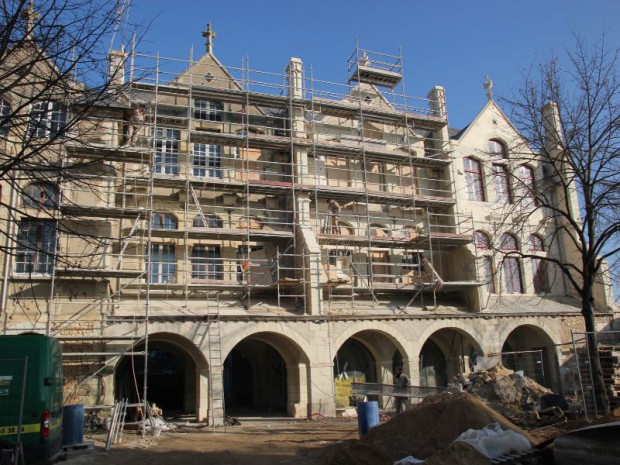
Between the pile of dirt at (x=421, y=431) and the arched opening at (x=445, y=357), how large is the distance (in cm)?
1477

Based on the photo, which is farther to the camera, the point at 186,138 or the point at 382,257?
the point at 382,257

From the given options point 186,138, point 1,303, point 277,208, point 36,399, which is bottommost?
point 36,399

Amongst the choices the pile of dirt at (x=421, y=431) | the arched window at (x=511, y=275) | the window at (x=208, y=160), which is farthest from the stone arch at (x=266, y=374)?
the arched window at (x=511, y=275)

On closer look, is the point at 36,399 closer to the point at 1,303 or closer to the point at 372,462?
the point at 372,462

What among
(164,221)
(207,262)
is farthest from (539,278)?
(164,221)

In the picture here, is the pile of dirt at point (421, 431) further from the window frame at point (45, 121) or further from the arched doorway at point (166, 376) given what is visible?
the arched doorway at point (166, 376)

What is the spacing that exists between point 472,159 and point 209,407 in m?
18.0

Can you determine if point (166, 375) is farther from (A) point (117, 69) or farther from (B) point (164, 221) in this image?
(A) point (117, 69)

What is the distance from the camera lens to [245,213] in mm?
23234

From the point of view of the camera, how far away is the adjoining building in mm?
18812

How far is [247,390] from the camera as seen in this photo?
1075 inches

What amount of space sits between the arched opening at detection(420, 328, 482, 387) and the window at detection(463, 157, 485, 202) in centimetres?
699

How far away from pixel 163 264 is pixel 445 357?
13.5 m

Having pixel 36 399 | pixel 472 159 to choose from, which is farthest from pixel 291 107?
pixel 36 399
